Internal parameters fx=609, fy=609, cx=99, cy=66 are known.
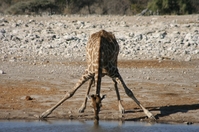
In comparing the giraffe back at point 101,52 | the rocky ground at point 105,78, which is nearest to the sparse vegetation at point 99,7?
the rocky ground at point 105,78

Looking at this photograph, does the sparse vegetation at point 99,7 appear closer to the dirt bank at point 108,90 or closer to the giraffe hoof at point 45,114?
the dirt bank at point 108,90

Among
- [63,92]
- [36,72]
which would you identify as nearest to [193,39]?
[36,72]

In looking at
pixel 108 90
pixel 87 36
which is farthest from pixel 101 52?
pixel 87 36

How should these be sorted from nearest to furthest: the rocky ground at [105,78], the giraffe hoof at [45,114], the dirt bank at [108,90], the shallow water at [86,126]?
the shallow water at [86,126] < the giraffe hoof at [45,114] < the dirt bank at [108,90] < the rocky ground at [105,78]

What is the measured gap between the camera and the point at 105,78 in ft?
45.3

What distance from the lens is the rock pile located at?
17.3 m

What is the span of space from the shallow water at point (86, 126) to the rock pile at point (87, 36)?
6.37 metres

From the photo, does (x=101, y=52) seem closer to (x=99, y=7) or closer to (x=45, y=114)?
(x=45, y=114)

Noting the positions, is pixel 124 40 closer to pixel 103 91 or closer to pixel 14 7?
pixel 103 91

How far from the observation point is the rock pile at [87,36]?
56.9ft

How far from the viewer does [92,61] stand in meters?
10.1

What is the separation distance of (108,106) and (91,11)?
2283cm

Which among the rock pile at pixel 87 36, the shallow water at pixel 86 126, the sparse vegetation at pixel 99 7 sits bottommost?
the shallow water at pixel 86 126

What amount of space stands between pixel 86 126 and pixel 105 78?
389cm
